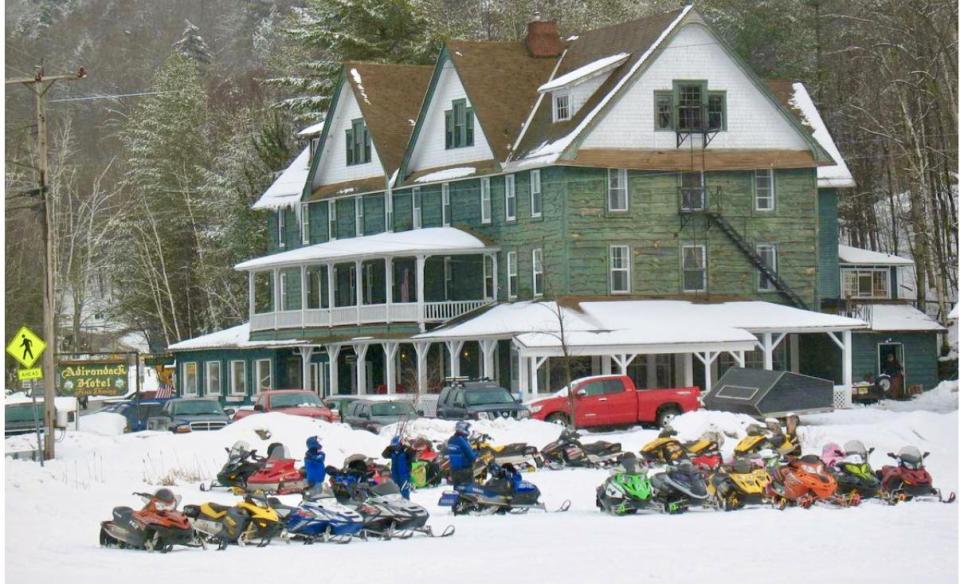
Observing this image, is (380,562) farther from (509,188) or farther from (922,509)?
(509,188)

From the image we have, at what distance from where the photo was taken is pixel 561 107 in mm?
61906

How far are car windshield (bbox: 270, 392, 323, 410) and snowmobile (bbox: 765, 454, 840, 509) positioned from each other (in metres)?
20.6

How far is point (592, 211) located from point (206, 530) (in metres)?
34.6

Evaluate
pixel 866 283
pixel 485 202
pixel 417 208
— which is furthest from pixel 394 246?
pixel 866 283

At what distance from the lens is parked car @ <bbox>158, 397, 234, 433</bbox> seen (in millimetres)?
47406

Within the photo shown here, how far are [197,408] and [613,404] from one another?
11.2 meters

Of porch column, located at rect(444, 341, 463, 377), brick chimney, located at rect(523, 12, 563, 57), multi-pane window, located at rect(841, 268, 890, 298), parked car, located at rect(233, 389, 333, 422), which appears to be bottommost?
parked car, located at rect(233, 389, 333, 422)

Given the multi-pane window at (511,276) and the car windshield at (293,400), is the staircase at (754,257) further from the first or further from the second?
the car windshield at (293,400)

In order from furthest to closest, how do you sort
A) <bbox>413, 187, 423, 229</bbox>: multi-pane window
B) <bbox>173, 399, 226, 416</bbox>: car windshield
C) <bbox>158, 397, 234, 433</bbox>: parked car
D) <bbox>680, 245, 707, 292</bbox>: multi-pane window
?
<bbox>413, 187, 423, 229</bbox>: multi-pane window → <bbox>680, 245, 707, 292</bbox>: multi-pane window → <bbox>173, 399, 226, 416</bbox>: car windshield → <bbox>158, 397, 234, 433</bbox>: parked car

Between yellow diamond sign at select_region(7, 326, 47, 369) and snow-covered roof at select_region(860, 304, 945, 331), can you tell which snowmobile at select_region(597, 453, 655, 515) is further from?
snow-covered roof at select_region(860, 304, 945, 331)

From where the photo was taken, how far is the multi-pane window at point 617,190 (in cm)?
6016

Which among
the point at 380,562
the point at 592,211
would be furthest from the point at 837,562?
the point at 592,211

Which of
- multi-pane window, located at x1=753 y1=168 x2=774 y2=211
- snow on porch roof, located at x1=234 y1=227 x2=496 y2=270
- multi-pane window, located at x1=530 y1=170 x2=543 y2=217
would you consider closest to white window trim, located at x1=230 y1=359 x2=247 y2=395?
snow on porch roof, located at x1=234 y1=227 x2=496 y2=270

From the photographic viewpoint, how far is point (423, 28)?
82500 millimetres
